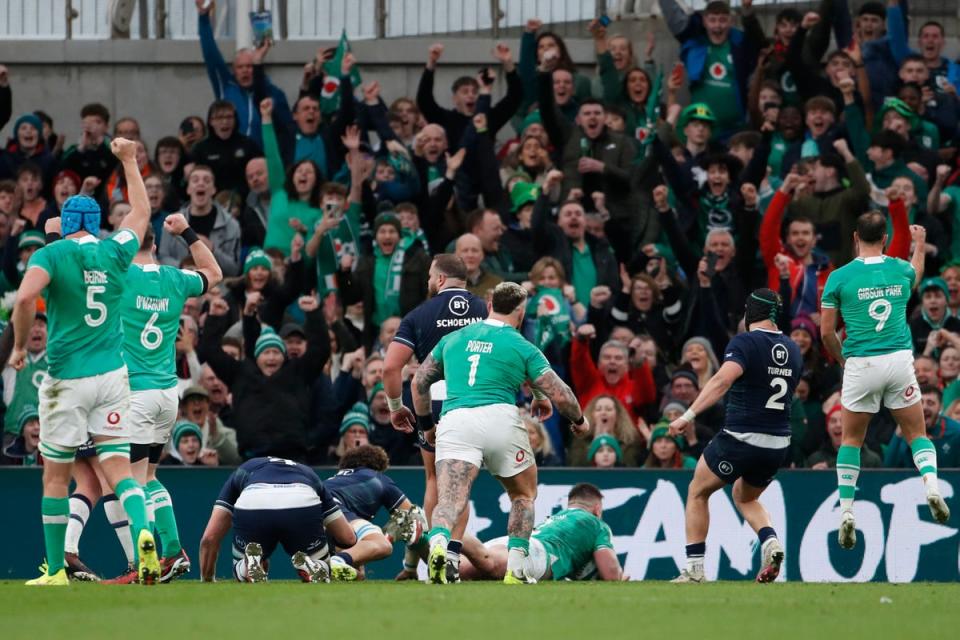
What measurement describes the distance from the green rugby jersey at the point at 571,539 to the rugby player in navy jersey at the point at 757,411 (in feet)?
4.87

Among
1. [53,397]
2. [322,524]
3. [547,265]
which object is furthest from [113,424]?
[547,265]

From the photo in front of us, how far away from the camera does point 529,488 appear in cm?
1275

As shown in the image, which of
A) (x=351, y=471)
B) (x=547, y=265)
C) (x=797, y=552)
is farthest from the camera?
(x=547, y=265)

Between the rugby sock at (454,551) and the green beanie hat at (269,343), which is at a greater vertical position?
the green beanie hat at (269,343)

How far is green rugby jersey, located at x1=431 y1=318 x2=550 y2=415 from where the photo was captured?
12.4 metres

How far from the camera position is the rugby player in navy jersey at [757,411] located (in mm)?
13445

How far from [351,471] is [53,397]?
11.4 feet

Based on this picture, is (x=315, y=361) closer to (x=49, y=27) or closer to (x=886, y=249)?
(x=886, y=249)

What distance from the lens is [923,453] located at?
13.7 m

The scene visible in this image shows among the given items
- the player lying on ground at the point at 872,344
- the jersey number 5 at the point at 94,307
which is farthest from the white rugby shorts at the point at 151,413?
the player lying on ground at the point at 872,344

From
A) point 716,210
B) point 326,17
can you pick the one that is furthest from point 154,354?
point 326,17

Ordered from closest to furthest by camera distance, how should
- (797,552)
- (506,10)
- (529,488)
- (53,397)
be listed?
1. (53,397)
2. (529,488)
3. (797,552)
4. (506,10)

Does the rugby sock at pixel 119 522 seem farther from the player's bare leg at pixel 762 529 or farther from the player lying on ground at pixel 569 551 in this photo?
the player's bare leg at pixel 762 529

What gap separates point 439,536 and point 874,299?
4027mm
